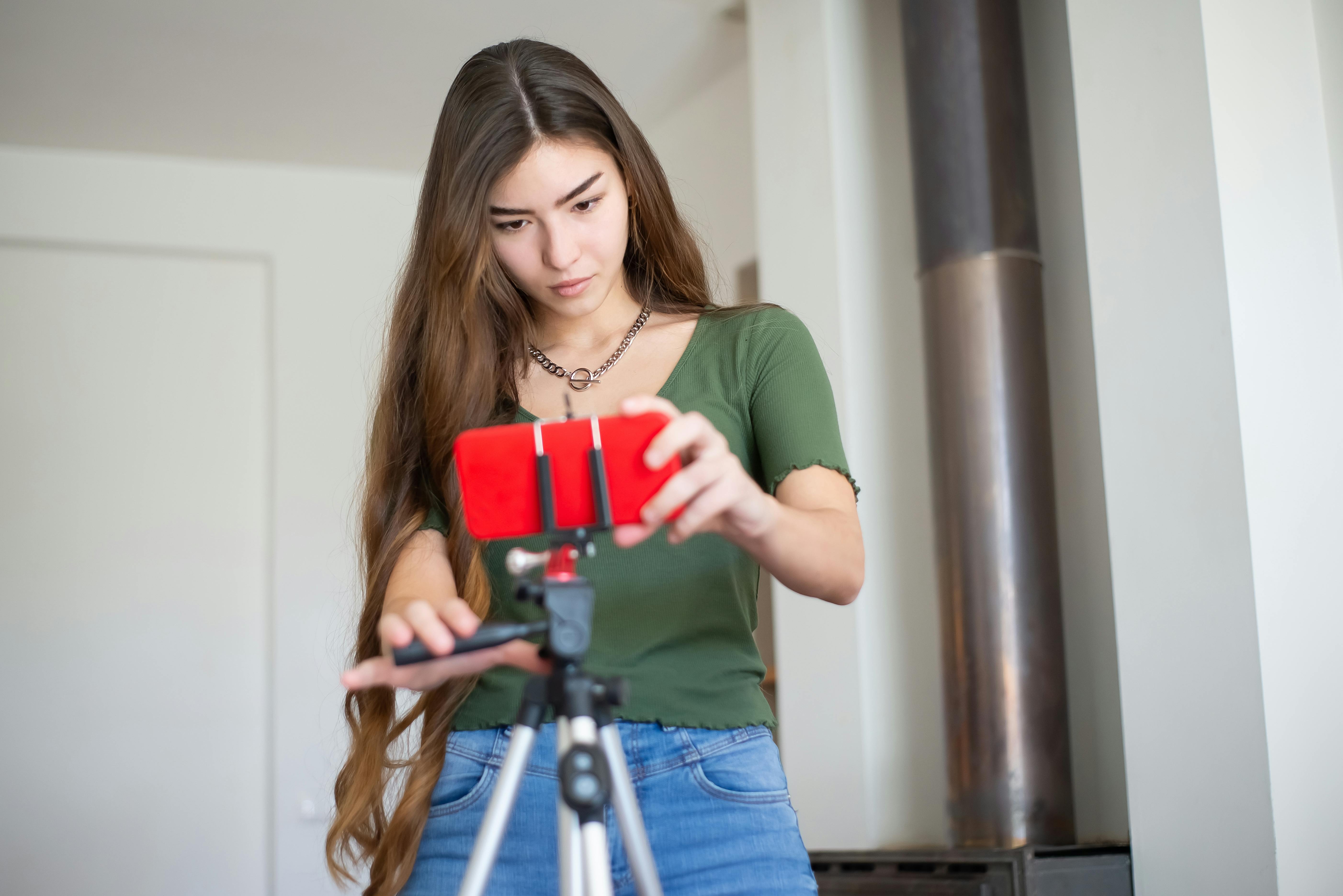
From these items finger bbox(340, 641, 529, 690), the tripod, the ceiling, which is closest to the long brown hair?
finger bbox(340, 641, 529, 690)

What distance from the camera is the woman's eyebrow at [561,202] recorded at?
1220mm

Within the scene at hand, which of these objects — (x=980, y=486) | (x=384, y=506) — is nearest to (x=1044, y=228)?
(x=980, y=486)

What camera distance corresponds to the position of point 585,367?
4.14 feet

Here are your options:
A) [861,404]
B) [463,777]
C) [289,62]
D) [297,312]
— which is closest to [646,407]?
[463,777]

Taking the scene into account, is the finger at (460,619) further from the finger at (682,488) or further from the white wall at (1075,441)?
the white wall at (1075,441)

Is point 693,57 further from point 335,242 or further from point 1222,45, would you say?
point 1222,45

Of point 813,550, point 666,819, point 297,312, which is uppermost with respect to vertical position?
point 297,312

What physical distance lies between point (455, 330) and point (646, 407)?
20.2 inches

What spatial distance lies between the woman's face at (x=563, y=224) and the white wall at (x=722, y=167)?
2.54m

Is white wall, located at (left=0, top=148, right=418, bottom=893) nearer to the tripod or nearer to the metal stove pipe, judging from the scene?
the metal stove pipe

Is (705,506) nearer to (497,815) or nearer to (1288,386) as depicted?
(497,815)

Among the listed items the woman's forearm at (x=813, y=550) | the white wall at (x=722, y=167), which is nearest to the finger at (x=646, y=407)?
the woman's forearm at (x=813, y=550)

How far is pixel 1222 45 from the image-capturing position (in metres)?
2.05

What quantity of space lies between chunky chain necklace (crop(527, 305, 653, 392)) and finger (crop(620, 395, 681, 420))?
44cm
